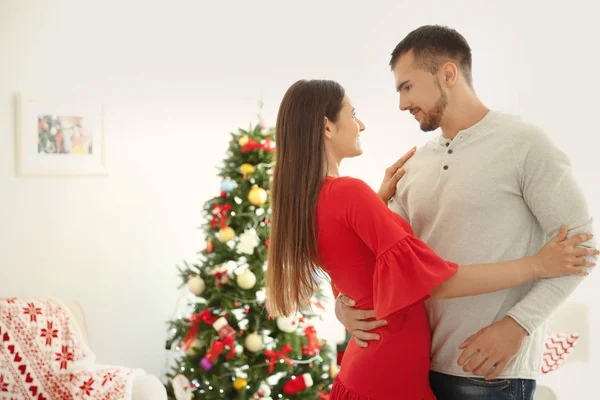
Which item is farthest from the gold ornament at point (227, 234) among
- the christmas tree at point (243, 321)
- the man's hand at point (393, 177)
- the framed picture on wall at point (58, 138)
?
the man's hand at point (393, 177)

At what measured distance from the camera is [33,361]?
3279 mm

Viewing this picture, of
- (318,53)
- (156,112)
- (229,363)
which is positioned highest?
(318,53)

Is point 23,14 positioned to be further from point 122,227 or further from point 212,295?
point 212,295

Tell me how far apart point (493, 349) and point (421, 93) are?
78 cm

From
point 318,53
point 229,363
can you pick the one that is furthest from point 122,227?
point 318,53

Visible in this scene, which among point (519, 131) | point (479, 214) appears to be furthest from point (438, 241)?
point (519, 131)

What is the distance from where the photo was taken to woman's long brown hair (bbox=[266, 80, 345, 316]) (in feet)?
5.85

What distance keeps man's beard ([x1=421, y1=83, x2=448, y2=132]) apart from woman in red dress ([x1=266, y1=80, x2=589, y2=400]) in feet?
0.75

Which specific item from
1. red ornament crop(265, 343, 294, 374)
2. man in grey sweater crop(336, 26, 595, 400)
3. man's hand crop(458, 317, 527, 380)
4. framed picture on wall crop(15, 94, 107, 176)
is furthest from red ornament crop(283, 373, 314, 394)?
man's hand crop(458, 317, 527, 380)

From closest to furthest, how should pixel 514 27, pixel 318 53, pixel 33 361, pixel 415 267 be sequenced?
pixel 415 267, pixel 33 361, pixel 514 27, pixel 318 53

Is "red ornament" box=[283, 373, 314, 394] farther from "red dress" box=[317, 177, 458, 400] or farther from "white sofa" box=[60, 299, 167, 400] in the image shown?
"red dress" box=[317, 177, 458, 400]

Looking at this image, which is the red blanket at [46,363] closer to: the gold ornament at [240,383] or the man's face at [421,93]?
the gold ornament at [240,383]

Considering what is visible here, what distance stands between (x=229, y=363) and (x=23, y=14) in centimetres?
237

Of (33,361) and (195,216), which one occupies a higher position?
(195,216)
